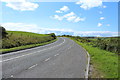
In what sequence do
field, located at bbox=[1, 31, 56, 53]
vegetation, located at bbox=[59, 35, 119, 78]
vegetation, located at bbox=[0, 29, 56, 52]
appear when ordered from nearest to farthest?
vegetation, located at bbox=[59, 35, 119, 78]
field, located at bbox=[1, 31, 56, 53]
vegetation, located at bbox=[0, 29, 56, 52]

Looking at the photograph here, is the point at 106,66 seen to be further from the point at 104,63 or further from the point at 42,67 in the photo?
the point at 42,67

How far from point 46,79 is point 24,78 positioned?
1.10 meters

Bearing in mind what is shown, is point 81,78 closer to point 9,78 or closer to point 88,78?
point 88,78

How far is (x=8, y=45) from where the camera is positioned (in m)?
24.6

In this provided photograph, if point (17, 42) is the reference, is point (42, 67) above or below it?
below

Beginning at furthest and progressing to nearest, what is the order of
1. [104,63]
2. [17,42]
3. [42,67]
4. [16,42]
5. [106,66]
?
[17,42] → [16,42] → [104,63] → [106,66] → [42,67]

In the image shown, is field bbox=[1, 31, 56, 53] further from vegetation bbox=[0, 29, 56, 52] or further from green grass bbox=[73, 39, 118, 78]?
green grass bbox=[73, 39, 118, 78]

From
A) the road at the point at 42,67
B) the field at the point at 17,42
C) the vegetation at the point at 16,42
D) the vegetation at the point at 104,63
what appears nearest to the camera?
the road at the point at 42,67

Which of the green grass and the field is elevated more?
the field

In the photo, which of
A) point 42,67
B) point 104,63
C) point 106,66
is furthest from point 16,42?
point 106,66

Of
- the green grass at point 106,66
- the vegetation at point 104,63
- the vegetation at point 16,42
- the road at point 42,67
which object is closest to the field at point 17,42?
the vegetation at point 16,42

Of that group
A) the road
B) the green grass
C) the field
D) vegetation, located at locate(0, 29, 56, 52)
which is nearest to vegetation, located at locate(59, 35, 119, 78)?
the green grass

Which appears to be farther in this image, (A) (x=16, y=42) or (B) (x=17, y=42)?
(B) (x=17, y=42)

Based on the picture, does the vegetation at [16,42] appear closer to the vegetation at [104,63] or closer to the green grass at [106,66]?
the vegetation at [104,63]
